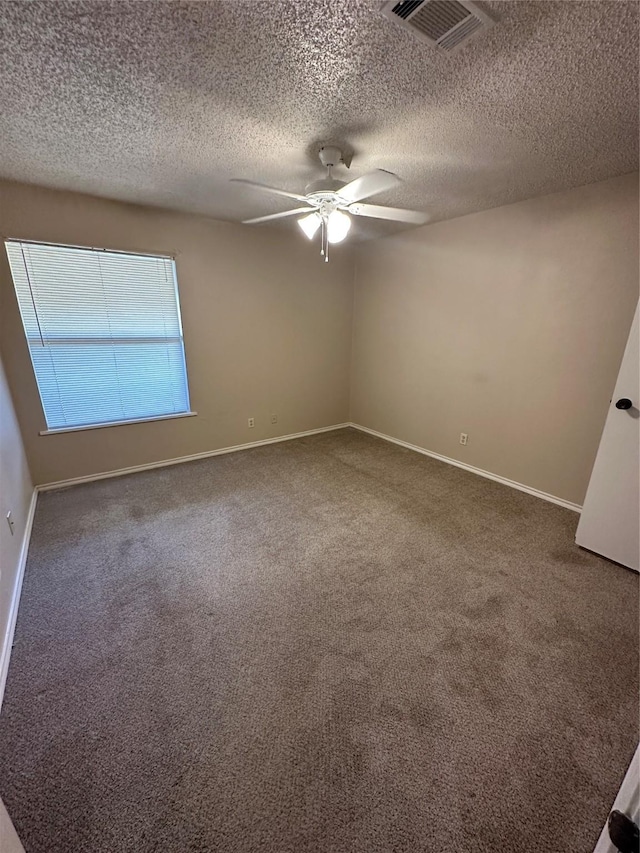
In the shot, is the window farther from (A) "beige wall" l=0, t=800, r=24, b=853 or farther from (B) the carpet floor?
(A) "beige wall" l=0, t=800, r=24, b=853

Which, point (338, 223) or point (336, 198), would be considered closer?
point (336, 198)

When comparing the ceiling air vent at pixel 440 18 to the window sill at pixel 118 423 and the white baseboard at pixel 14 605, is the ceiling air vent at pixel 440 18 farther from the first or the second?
the window sill at pixel 118 423

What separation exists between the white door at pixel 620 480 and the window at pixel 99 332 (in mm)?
3499

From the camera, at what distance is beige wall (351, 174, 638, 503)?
2438mm

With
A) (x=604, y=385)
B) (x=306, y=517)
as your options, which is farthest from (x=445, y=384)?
(x=306, y=517)

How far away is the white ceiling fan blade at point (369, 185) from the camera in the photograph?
63.1 inches

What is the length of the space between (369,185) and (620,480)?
2244 mm

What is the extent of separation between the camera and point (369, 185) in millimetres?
1726

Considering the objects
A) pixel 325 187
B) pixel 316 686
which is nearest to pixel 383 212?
pixel 325 187

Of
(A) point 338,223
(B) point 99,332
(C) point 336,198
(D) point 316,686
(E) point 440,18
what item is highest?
(E) point 440,18

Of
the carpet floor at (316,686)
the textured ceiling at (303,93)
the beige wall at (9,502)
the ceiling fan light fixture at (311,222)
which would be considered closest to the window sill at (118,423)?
the beige wall at (9,502)

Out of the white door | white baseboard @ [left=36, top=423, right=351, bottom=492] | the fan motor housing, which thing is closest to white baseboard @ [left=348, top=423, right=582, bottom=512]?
the white door

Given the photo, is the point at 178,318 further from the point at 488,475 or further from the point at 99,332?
the point at 488,475

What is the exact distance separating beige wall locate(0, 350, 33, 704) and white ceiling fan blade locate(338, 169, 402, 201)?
8.14ft
